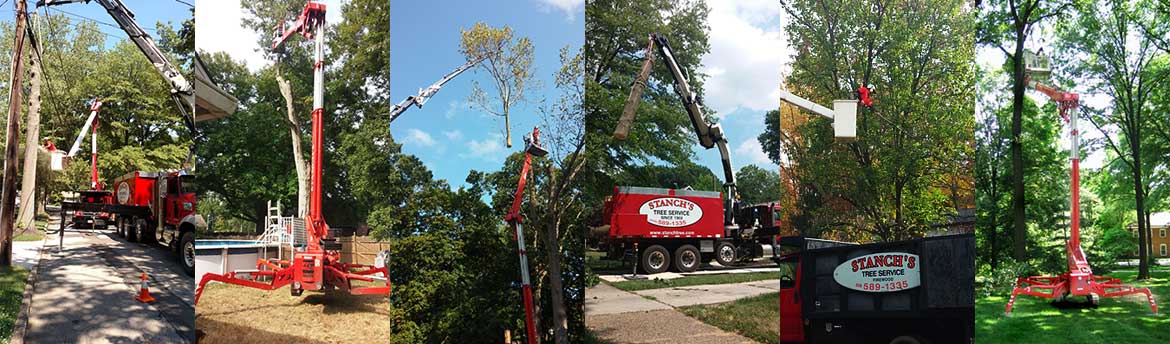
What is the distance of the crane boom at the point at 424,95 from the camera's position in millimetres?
3852

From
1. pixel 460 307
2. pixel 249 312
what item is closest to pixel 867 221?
pixel 460 307

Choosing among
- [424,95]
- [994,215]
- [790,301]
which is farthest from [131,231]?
[994,215]

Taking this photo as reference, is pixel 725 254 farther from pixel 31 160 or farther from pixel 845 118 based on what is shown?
pixel 31 160

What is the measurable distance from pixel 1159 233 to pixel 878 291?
2.24 m

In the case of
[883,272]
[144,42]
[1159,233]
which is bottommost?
[883,272]

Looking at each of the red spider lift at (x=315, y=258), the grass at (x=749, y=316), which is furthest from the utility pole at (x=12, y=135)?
the grass at (x=749, y=316)

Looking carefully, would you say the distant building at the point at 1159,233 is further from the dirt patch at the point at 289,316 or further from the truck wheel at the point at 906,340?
the dirt patch at the point at 289,316

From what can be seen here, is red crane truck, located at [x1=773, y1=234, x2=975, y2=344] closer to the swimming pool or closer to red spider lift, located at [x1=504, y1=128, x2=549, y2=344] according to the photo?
red spider lift, located at [x1=504, y1=128, x2=549, y2=344]

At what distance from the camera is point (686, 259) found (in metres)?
4.00

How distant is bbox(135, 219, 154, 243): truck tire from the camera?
483 centimetres

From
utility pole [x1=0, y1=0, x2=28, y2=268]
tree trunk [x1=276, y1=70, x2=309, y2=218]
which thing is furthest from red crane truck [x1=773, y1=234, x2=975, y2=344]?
utility pole [x1=0, y1=0, x2=28, y2=268]

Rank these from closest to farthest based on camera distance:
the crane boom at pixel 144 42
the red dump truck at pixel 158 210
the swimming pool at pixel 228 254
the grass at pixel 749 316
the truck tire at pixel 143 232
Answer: the grass at pixel 749 316, the swimming pool at pixel 228 254, the red dump truck at pixel 158 210, the crane boom at pixel 144 42, the truck tire at pixel 143 232

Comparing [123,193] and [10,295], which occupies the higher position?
[123,193]

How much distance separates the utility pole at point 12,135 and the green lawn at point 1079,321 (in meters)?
6.62
